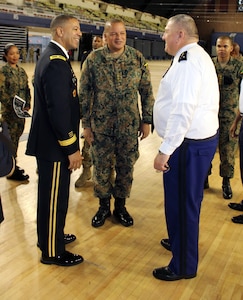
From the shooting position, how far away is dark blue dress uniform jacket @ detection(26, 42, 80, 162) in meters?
1.87

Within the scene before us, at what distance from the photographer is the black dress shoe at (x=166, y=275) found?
2.06 metres

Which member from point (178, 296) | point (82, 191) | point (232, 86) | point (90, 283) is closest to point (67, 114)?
point (90, 283)

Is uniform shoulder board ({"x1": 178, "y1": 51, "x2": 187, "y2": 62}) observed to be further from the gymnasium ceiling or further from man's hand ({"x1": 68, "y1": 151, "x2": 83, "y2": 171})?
the gymnasium ceiling

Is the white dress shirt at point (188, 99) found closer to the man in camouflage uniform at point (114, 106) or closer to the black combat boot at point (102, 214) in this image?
the man in camouflage uniform at point (114, 106)

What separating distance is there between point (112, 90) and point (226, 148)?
138 cm

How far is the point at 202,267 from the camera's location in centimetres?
221

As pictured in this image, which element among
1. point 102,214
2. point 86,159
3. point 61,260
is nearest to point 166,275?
point 61,260

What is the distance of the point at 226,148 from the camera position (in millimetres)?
3408

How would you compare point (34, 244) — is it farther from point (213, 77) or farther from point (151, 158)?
point (151, 158)

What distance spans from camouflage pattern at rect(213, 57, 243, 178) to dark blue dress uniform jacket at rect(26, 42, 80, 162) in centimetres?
176

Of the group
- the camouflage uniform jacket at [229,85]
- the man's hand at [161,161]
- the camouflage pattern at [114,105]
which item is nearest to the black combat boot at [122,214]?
the camouflage pattern at [114,105]

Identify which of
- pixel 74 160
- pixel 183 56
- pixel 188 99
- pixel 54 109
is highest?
pixel 183 56

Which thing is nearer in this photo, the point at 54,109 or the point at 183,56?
the point at 183,56

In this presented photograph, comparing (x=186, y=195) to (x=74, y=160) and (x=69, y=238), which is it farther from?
(x=69, y=238)
